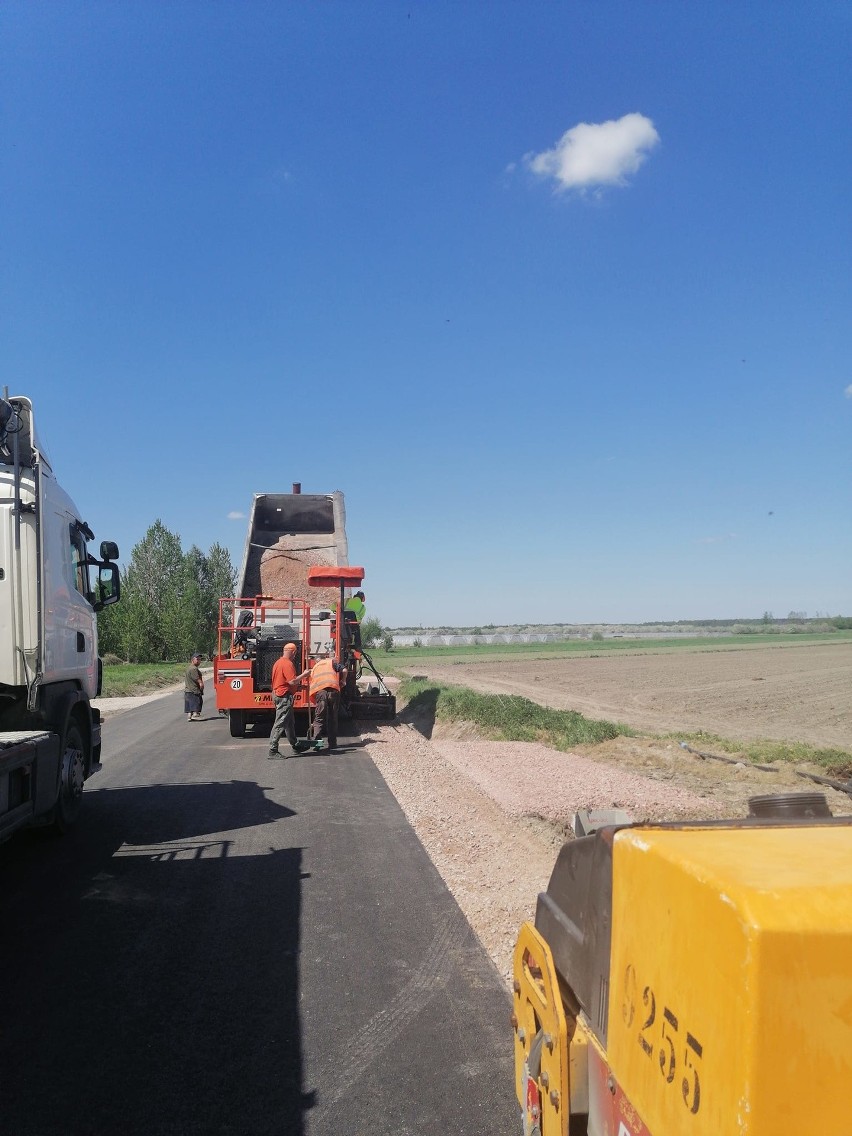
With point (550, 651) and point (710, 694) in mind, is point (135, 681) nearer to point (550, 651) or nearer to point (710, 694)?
point (710, 694)

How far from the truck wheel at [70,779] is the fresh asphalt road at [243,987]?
21 cm

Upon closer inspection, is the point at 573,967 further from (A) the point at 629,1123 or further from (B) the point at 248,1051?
(B) the point at 248,1051

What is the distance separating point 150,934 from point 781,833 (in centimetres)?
427

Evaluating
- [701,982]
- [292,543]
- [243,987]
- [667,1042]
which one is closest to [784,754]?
[292,543]

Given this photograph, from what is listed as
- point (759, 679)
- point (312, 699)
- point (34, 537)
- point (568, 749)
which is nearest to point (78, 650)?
point (34, 537)

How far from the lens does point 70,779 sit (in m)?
6.96

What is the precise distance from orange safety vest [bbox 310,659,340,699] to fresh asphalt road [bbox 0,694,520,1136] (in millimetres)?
4606

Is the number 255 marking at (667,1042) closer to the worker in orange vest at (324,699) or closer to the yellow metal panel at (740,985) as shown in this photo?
the yellow metal panel at (740,985)

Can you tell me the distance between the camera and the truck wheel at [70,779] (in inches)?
269

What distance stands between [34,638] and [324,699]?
260 inches

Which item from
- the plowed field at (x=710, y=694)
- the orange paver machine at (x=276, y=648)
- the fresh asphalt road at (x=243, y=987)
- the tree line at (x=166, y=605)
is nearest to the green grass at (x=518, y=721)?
the orange paver machine at (x=276, y=648)

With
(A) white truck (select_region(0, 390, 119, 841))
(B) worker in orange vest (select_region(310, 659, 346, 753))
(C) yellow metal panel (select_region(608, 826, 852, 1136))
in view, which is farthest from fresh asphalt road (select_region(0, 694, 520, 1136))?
(B) worker in orange vest (select_region(310, 659, 346, 753))

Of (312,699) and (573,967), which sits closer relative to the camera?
(573,967)

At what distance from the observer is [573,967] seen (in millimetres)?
2166
